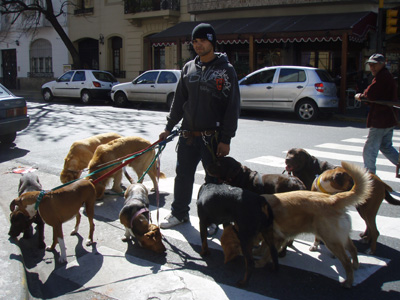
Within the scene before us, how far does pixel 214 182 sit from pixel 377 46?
11718mm

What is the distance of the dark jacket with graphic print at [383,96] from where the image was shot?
6066mm

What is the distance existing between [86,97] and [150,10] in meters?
7.86

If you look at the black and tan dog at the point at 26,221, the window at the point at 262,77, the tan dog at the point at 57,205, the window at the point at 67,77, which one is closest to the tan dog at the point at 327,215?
the tan dog at the point at 57,205

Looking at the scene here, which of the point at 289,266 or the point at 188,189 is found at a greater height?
the point at 188,189

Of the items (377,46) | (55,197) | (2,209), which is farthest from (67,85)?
(55,197)

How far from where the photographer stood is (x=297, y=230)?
11.6 ft

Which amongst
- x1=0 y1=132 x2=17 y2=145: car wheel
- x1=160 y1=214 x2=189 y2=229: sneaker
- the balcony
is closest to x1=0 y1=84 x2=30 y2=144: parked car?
x1=0 y1=132 x2=17 y2=145: car wheel

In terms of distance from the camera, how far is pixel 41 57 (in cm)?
3228

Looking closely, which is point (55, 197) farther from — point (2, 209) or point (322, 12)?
point (322, 12)

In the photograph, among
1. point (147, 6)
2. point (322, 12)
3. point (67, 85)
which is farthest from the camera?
point (147, 6)

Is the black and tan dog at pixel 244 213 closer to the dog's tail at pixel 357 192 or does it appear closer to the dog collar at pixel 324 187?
the dog's tail at pixel 357 192

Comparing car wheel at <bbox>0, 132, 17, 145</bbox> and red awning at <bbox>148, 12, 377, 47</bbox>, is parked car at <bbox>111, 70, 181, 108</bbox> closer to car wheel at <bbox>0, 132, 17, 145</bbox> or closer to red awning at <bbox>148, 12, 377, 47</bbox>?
red awning at <bbox>148, 12, 377, 47</bbox>

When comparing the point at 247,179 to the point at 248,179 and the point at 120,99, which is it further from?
the point at 120,99

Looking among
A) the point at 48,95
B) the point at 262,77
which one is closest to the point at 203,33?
the point at 262,77
